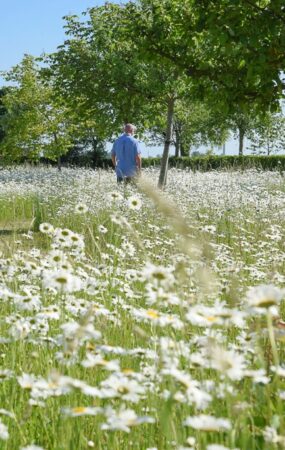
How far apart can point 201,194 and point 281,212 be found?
292 cm

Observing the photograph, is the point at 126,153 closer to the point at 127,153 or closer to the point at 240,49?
the point at 127,153

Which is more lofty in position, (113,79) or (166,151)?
(113,79)

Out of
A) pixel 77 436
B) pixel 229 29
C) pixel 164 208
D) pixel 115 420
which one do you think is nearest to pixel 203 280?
pixel 164 208

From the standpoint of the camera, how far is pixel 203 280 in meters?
1.35

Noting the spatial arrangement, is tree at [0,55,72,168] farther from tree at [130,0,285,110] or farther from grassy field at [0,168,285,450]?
grassy field at [0,168,285,450]

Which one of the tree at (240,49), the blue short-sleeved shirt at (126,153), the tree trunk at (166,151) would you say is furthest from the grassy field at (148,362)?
the tree trunk at (166,151)

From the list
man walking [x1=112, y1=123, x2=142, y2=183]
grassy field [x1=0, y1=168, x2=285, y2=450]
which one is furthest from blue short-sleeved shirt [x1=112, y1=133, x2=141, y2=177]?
grassy field [x1=0, y1=168, x2=285, y2=450]

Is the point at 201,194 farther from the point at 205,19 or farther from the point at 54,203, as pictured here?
the point at 205,19

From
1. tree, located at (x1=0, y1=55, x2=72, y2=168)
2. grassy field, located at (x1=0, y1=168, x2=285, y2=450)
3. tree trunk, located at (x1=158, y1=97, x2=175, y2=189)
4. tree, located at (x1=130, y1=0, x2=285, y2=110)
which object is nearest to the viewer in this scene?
grassy field, located at (x1=0, y1=168, x2=285, y2=450)

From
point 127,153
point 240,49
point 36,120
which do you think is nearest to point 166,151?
point 127,153

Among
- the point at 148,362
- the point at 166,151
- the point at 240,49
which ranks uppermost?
the point at 240,49

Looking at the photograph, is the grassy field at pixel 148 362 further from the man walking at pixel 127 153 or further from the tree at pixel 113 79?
the tree at pixel 113 79

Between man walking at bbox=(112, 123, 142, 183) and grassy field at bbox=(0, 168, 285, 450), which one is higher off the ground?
man walking at bbox=(112, 123, 142, 183)

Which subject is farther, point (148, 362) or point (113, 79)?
point (113, 79)
